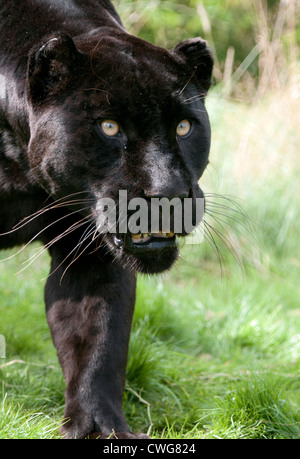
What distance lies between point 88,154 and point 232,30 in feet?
34.5

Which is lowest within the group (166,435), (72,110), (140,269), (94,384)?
(166,435)

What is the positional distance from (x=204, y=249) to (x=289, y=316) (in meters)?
1.58

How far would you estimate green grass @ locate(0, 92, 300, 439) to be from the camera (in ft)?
9.71

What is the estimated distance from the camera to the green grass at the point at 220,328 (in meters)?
2.96

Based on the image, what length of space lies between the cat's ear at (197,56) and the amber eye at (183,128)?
0.25 metres

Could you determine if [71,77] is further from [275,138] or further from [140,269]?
[275,138]

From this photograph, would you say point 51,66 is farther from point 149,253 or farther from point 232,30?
point 232,30

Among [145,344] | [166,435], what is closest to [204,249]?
[145,344]

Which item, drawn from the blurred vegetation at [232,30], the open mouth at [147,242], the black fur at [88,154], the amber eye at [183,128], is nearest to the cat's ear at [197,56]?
the black fur at [88,154]

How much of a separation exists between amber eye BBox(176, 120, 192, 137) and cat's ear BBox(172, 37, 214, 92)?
0.25 m

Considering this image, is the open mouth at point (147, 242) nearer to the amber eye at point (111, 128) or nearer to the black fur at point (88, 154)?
the black fur at point (88, 154)

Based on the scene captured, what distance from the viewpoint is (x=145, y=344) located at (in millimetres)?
3543

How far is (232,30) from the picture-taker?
1242 cm

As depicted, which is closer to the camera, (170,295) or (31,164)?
(31,164)
